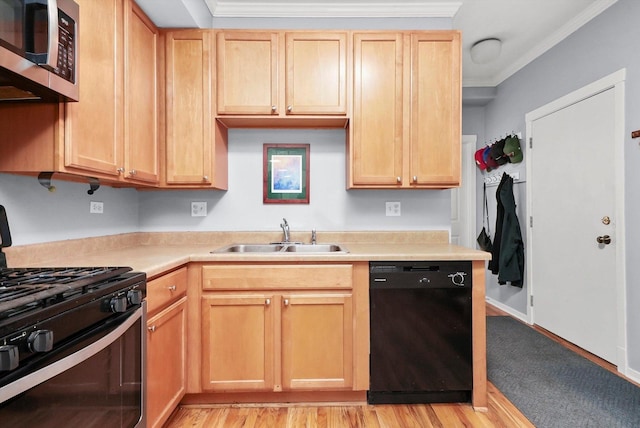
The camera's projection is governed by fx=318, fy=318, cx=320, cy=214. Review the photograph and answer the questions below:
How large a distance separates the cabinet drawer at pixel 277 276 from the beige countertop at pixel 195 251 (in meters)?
0.05

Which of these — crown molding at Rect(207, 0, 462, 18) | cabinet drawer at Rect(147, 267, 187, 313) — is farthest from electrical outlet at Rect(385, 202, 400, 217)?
cabinet drawer at Rect(147, 267, 187, 313)

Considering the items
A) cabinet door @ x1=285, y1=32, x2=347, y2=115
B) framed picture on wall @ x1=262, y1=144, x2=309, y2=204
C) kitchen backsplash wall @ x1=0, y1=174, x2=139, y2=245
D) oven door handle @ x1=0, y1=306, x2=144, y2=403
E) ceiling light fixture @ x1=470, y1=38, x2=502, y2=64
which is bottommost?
oven door handle @ x1=0, y1=306, x2=144, y2=403

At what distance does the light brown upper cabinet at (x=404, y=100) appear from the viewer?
210 centimetres

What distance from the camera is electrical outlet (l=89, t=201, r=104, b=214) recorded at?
1882 mm

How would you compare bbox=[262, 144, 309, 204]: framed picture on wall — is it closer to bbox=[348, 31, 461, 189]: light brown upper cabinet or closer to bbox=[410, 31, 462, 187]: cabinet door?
bbox=[348, 31, 461, 189]: light brown upper cabinet

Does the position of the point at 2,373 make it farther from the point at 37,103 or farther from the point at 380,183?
the point at 380,183

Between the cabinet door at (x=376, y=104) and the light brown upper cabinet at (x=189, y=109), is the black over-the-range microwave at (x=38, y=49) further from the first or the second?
the cabinet door at (x=376, y=104)

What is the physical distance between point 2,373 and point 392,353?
5.33ft

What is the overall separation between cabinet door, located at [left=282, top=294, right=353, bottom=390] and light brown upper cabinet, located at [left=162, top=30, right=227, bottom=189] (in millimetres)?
1084

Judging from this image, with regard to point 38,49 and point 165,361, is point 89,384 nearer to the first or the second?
point 165,361

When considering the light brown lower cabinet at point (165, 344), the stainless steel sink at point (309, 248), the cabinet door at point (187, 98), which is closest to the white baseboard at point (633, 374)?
the stainless steel sink at point (309, 248)

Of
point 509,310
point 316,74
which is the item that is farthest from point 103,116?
point 509,310

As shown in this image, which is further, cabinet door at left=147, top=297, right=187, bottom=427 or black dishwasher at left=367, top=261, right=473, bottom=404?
black dishwasher at left=367, top=261, right=473, bottom=404

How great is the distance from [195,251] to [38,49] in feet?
3.94
